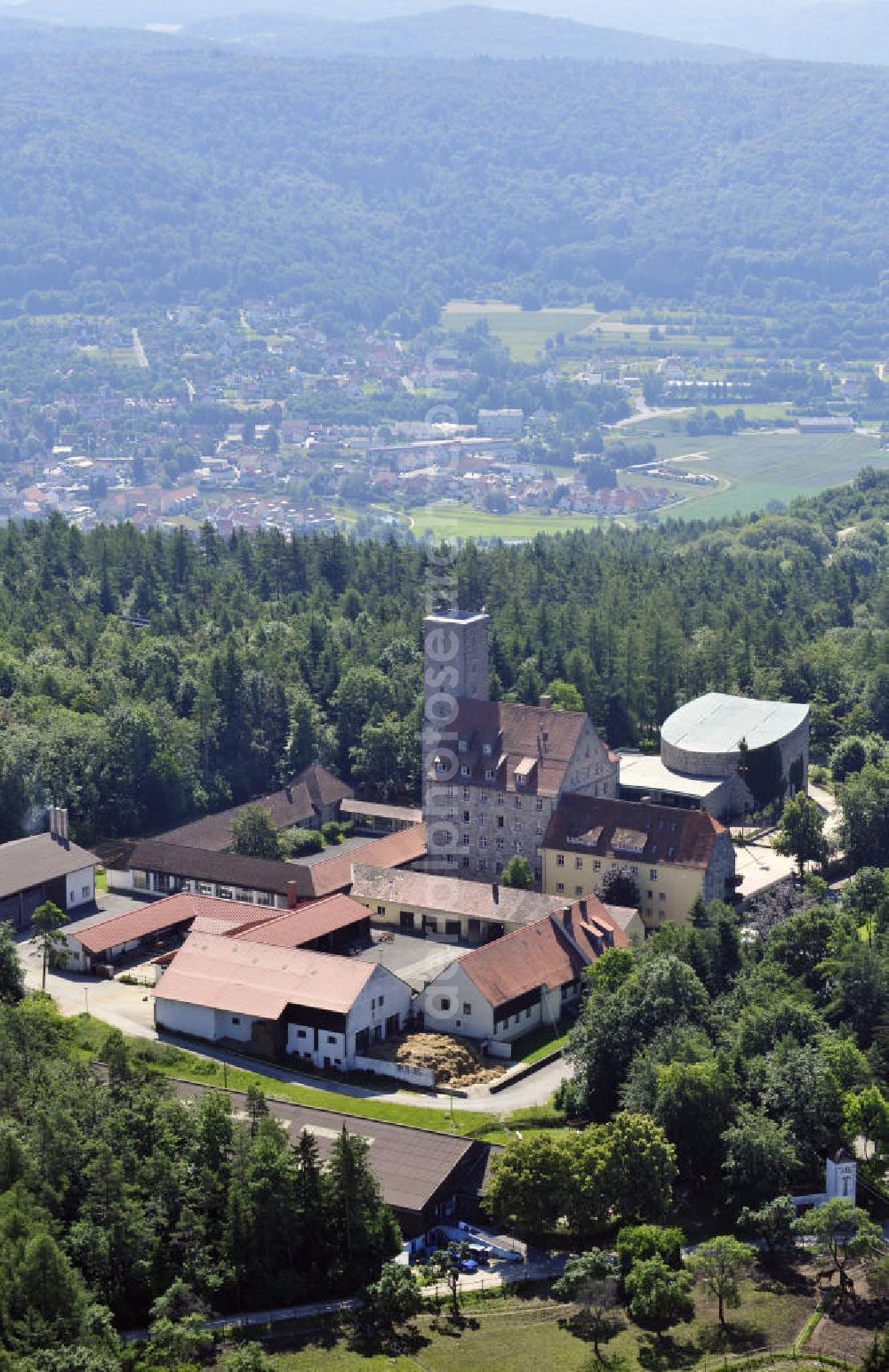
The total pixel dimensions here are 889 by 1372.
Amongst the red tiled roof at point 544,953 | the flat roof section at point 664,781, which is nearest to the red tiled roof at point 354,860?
the red tiled roof at point 544,953

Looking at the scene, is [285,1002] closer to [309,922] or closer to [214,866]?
[309,922]

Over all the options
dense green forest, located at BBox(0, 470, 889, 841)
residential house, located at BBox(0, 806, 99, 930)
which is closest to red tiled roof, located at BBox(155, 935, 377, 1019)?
residential house, located at BBox(0, 806, 99, 930)

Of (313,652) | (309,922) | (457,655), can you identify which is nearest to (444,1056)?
(309,922)

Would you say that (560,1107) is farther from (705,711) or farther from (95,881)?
(705,711)

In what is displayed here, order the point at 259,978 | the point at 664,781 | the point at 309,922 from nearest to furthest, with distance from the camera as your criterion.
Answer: the point at 259,978
the point at 309,922
the point at 664,781

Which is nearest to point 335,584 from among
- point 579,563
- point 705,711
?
point 579,563

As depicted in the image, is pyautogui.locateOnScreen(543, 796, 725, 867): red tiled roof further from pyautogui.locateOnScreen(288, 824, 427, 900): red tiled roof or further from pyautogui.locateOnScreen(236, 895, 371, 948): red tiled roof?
pyautogui.locateOnScreen(236, 895, 371, 948): red tiled roof
